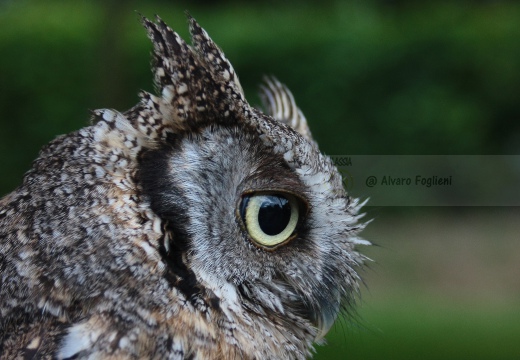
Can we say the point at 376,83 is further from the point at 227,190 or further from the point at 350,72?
the point at 227,190

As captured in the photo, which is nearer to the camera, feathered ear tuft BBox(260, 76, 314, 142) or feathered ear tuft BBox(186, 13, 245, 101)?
feathered ear tuft BBox(186, 13, 245, 101)

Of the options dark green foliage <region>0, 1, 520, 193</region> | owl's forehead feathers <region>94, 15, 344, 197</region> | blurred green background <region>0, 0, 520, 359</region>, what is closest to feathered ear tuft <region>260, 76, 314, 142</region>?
owl's forehead feathers <region>94, 15, 344, 197</region>

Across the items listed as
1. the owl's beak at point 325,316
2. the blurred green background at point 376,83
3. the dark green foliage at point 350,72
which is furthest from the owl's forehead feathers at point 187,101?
the dark green foliage at point 350,72

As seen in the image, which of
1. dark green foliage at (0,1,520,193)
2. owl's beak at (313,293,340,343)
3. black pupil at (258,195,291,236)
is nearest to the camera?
black pupil at (258,195,291,236)

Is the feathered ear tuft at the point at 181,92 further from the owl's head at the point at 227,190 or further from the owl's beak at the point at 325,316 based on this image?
the owl's beak at the point at 325,316

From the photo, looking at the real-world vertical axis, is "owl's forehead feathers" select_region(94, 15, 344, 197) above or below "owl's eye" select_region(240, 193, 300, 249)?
above

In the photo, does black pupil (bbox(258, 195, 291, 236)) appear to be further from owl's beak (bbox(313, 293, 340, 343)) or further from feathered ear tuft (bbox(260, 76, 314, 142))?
feathered ear tuft (bbox(260, 76, 314, 142))

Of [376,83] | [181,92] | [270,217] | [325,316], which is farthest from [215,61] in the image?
[376,83]
